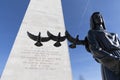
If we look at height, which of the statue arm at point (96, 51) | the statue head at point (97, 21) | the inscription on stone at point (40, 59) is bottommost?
the inscription on stone at point (40, 59)

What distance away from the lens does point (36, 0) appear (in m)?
10.5

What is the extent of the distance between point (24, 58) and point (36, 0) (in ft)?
13.6

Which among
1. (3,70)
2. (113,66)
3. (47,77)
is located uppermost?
(113,66)

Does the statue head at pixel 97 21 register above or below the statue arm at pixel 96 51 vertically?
above

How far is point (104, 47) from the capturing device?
5.67ft

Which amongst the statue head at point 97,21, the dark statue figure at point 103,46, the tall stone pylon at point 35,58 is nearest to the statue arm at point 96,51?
the dark statue figure at point 103,46

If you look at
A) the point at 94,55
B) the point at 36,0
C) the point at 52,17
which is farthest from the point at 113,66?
the point at 36,0

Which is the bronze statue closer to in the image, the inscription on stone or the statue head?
the statue head

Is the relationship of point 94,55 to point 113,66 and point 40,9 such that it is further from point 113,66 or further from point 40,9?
point 40,9

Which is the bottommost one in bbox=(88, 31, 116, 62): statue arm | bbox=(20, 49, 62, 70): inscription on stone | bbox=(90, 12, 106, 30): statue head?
bbox=(20, 49, 62, 70): inscription on stone

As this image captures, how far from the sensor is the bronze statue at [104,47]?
157 cm

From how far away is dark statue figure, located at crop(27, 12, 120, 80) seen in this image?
1576 mm

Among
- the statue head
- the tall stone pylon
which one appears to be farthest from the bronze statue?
the tall stone pylon

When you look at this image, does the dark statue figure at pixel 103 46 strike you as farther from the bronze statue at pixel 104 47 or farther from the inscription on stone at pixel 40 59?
the inscription on stone at pixel 40 59
